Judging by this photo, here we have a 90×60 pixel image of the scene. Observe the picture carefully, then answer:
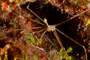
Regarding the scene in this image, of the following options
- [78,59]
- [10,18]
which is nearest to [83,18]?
[78,59]

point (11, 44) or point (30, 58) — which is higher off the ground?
point (11, 44)

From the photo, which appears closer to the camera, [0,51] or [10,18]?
[0,51]

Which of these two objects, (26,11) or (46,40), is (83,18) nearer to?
(46,40)

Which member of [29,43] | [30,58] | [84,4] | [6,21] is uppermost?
[84,4]

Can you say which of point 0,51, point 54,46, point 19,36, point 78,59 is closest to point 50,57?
point 54,46

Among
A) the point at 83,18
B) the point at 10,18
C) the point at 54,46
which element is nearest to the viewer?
the point at 83,18

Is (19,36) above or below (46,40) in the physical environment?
above

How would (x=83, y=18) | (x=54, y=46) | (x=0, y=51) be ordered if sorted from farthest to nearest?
(x=54, y=46), (x=83, y=18), (x=0, y=51)

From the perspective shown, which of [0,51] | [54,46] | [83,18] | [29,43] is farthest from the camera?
[54,46]

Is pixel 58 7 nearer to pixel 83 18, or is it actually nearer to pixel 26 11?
pixel 83 18
